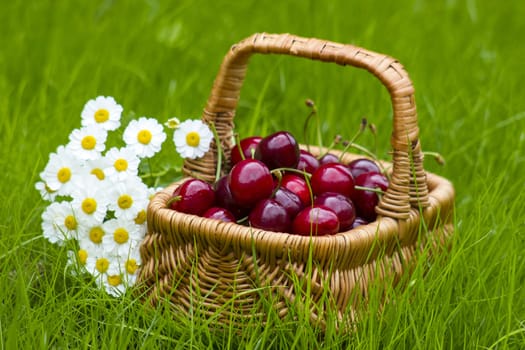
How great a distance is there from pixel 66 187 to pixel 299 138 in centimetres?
99

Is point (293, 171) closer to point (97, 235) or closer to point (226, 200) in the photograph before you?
point (226, 200)

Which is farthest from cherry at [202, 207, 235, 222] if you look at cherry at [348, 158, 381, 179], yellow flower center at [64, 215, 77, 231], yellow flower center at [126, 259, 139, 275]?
cherry at [348, 158, 381, 179]

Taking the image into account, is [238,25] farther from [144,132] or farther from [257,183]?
[257,183]

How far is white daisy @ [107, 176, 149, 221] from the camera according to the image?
188 cm

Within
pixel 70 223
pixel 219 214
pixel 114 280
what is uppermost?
pixel 219 214

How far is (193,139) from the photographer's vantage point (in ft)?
6.50

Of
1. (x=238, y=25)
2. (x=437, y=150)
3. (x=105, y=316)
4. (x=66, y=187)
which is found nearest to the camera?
(x=105, y=316)

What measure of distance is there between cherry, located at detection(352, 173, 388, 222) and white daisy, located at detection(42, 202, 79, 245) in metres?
0.65

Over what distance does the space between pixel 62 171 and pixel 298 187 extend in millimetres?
553

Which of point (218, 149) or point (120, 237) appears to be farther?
point (218, 149)

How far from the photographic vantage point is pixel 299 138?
2717mm

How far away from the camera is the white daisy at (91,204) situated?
186 centimetres

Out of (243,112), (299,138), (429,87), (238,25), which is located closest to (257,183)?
(299,138)

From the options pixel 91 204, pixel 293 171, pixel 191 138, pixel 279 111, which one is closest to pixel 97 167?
pixel 91 204
